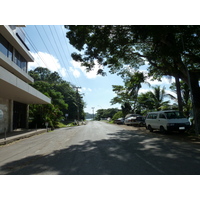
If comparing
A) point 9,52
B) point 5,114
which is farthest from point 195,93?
point 9,52

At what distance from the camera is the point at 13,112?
20641 millimetres

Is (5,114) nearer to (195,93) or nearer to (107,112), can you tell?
(195,93)

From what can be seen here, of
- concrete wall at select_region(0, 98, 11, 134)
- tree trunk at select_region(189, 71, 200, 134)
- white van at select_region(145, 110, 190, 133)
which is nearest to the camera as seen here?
white van at select_region(145, 110, 190, 133)

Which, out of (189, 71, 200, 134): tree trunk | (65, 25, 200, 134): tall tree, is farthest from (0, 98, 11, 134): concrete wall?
(189, 71, 200, 134): tree trunk

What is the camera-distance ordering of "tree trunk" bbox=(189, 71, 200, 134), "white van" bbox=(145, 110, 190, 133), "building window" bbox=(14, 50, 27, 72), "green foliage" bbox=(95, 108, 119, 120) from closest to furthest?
"white van" bbox=(145, 110, 190, 133) < "tree trunk" bbox=(189, 71, 200, 134) < "building window" bbox=(14, 50, 27, 72) < "green foliage" bbox=(95, 108, 119, 120)

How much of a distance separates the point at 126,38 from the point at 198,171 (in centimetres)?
1014

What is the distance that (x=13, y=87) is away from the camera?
42.5 feet

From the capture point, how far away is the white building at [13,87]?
14.5 meters

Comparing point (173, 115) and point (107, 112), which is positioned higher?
point (107, 112)

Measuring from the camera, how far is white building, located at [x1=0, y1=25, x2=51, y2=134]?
14465 mm

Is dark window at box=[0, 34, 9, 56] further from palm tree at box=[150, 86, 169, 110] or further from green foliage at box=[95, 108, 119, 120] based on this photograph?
green foliage at box=[95, 108, 119, 120]

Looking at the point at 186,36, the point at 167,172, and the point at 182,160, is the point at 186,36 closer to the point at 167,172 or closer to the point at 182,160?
the point at 182,160

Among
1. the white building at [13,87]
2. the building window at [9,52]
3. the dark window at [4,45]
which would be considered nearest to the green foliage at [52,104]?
the white building at [13,87]

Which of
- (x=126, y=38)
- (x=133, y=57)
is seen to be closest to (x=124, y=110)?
(x=133, y=57)
